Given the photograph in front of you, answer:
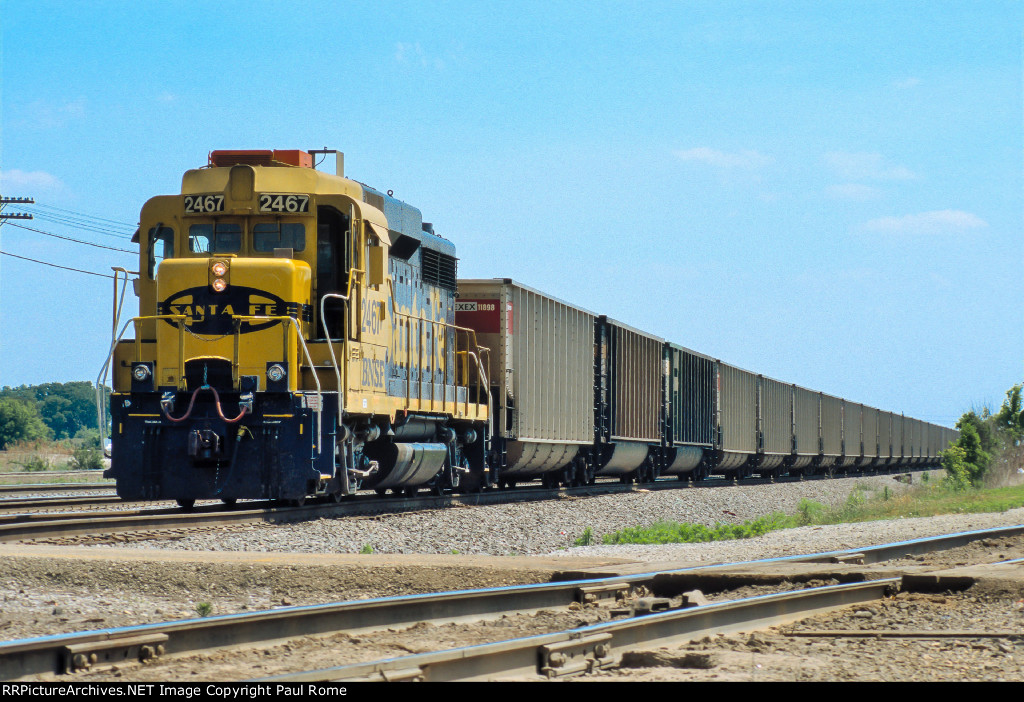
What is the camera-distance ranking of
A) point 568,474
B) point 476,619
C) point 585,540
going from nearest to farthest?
point 476,619 → point 585,540 → point 568,474

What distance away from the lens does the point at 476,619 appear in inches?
275

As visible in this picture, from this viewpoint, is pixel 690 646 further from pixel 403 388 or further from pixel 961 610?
pixel 403 388

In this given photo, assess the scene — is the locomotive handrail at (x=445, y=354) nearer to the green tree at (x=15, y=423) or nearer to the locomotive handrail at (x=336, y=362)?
the locomotive handrail at (x=336, y=362)

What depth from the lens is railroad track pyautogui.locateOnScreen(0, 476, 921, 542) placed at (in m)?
11.2

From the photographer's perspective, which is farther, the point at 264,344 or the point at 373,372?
the point at 373,372

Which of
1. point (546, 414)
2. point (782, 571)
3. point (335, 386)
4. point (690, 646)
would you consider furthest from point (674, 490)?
point (690, 646)

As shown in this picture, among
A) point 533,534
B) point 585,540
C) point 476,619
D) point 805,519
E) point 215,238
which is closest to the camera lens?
point 476,619

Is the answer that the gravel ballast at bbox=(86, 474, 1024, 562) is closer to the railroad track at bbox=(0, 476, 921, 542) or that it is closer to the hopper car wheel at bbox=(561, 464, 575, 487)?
the railroad track at bbox=(0, 476, 921, 542)

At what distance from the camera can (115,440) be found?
13.4 m

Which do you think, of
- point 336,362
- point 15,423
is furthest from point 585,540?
point 15,423

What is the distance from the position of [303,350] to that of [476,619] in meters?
6.94

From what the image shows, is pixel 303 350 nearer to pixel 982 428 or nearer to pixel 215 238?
pixel 215 238

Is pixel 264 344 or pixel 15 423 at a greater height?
pixel 264 344

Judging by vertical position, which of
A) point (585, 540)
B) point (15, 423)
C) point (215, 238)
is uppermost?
point (215, 238)
